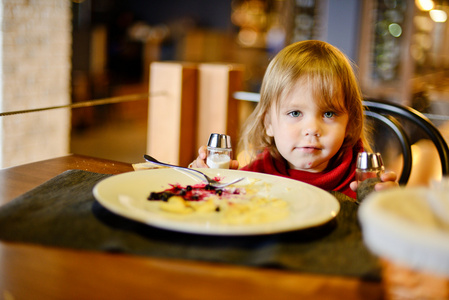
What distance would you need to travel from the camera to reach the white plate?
0.65m

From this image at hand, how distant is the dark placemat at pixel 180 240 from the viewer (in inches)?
24.3

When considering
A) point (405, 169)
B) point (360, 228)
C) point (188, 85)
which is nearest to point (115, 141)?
point (188, 85)

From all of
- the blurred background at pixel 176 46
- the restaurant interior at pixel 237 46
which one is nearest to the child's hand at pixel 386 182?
the blurred background at pixel 176 46

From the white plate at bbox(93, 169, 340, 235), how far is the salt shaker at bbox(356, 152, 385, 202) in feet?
Result: 0.39

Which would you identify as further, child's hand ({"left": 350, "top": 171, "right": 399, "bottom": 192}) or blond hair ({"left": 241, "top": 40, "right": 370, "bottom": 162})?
blond hair ({"left": 241, "top": 40, "right": 370, "bottom": 162})

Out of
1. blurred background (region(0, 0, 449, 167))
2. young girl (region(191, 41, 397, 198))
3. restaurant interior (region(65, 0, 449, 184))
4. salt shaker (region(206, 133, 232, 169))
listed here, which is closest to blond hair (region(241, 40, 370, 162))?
young girl (region(191, 41, 397, 198))

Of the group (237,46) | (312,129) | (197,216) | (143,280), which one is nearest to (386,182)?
(312,129)

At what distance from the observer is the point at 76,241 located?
66 cm

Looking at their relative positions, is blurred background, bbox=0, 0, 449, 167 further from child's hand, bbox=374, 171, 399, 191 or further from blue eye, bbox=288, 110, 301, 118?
child's hand, bbox=374, 171, 399, 191

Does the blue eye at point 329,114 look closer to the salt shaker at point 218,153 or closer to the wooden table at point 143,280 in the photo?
the salt shaker at point 218,153

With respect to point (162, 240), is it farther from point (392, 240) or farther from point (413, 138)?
point (413, 138)

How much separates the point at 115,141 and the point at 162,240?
5.64 meters

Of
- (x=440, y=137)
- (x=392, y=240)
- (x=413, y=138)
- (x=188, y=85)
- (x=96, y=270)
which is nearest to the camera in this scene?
(x=392, y=240)

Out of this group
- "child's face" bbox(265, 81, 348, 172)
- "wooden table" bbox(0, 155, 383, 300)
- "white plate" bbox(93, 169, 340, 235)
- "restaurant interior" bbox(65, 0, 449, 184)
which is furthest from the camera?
"restaurant interior" bbox(65, 0, 449, 184)
